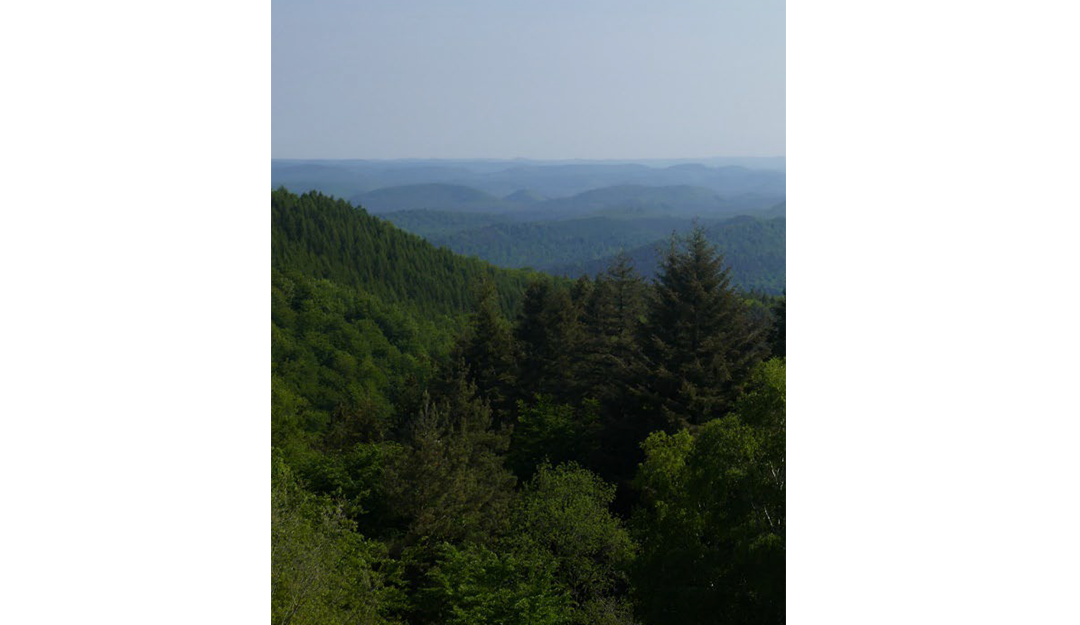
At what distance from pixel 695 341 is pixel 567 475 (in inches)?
117

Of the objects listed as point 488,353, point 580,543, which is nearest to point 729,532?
point 580,543

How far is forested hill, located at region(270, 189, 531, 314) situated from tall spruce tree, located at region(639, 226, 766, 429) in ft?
108

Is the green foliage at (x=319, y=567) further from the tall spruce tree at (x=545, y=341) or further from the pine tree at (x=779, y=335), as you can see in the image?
the tall spruce tree at (x=545, y=341)

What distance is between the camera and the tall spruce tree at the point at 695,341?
13.2 metres

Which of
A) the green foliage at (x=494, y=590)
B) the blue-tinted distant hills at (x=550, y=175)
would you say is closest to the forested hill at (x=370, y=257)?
the blue-tinted distant hills at (x=550, y=175)

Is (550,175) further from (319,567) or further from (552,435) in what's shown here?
(319,567)

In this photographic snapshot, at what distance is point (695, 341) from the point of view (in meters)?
13.6

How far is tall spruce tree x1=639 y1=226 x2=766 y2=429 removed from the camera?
1316 cm

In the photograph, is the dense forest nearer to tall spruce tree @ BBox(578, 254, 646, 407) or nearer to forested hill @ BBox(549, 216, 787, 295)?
tall spruce tree @ BBox(578, 254, 646, 407)

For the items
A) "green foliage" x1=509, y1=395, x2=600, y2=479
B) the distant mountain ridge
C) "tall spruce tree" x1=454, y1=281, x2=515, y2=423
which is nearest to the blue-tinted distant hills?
the distant mountain ridge

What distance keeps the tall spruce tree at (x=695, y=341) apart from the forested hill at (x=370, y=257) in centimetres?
3279
